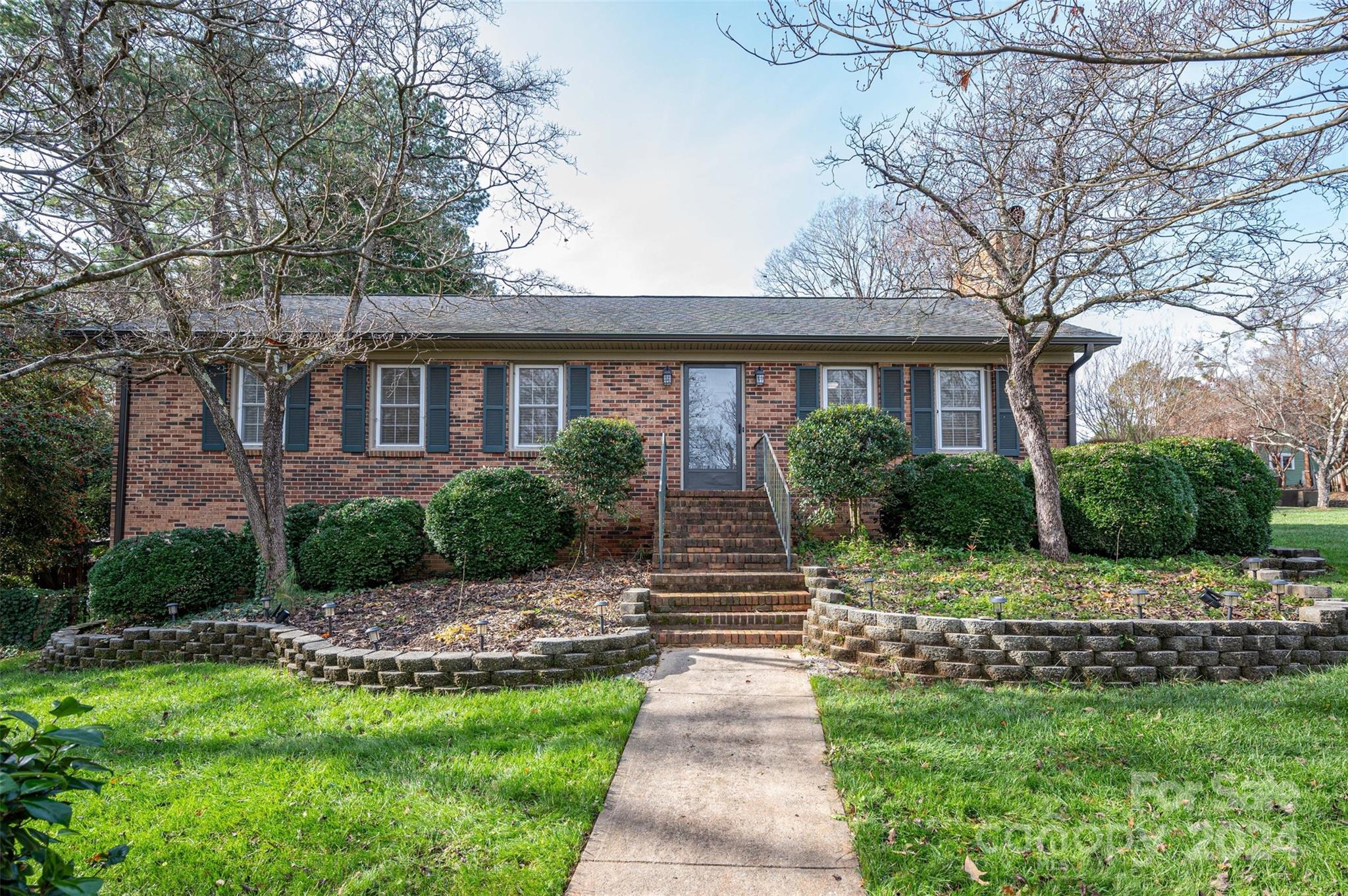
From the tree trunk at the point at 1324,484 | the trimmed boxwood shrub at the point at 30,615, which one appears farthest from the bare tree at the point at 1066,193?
the tree trunk at the point at 1324,484

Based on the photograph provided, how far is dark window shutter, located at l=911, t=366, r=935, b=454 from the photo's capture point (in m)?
9.99

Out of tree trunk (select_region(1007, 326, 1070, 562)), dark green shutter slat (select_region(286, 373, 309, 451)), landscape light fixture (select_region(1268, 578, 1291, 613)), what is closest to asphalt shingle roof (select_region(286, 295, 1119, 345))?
dark green shutter slat (select_region(286, 373, 309, 451))

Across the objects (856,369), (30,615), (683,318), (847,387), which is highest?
(683,318)

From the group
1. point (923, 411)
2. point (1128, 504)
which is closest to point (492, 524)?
point (923, 411)

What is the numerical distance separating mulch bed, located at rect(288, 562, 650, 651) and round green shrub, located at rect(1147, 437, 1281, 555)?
6776 millimetres

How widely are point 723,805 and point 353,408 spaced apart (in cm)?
840

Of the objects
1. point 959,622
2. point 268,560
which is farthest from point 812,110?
point 268,560

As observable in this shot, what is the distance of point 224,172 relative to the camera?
7.70 m

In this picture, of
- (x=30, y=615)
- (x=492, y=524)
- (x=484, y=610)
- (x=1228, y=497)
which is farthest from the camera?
(x=30, y=615)

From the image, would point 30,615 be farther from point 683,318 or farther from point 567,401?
point 683,318

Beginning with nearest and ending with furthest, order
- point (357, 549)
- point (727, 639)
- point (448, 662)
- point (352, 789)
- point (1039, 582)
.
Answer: point (352, 789), point (448, 662), point (727, 639), point (1039, 582), point (357, 549)

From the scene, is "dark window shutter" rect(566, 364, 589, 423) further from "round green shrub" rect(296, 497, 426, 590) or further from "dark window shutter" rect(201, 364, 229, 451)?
"dark window shutter" rect(201, 364, 229, 451)

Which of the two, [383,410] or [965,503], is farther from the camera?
[383,410]

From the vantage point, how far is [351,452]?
9.73 metres
